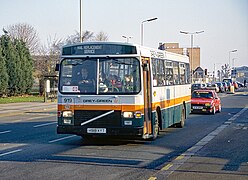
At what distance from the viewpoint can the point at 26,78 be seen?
50312 millimetres

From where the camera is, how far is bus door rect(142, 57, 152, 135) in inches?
568

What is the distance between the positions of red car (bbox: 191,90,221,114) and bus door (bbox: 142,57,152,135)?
49.2ft

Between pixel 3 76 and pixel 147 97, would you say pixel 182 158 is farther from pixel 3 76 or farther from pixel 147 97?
pixel 3 76

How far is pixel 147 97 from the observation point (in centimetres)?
1466

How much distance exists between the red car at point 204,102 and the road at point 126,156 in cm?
1086

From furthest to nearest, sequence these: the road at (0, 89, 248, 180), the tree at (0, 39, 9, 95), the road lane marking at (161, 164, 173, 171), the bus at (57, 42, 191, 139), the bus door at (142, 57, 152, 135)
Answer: the tree at (0, 39, 9, 95)
the bus door at (142, 57, 152, 135)
the bus at (57, 42, 191, 139)
the road lane marking at (161, 164, 173, 171)
the road at (0, 89, 248, 180)

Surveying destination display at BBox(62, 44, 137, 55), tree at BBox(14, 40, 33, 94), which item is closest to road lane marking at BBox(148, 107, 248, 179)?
destination display at BBox(62, 44, 137, 55)

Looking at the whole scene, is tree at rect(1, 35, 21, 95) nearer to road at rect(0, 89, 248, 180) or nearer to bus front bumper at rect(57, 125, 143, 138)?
road at rect(0, 89, 248, 180)

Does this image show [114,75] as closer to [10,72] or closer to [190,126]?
[190,126]

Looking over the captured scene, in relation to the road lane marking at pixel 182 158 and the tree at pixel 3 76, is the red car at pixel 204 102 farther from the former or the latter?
the tree at pixel 3 76

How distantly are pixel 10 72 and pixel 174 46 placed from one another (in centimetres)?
5677

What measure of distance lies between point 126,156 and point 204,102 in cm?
1787

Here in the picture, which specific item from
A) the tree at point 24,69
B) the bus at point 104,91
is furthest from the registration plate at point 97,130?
the tree at point 24,69

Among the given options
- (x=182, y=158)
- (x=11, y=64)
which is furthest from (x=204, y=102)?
(x=11, y=64)
